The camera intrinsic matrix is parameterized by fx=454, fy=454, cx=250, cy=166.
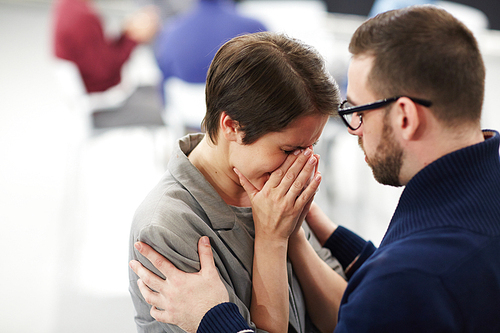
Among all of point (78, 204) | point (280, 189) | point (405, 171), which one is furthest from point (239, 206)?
point (78, 204)

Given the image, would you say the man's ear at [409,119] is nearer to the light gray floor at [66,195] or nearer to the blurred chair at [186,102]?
the light gray floor at [66,195]

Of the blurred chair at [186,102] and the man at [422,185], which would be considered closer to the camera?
the man at [422,185]

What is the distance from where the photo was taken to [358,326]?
0.89 m

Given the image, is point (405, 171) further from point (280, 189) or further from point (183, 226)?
point (183, 226)

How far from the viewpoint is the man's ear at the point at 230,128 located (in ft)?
3.65

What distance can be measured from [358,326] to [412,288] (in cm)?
13

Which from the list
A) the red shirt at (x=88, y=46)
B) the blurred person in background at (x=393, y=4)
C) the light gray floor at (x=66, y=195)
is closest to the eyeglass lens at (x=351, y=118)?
the light gray floor at (x=66, y=195)

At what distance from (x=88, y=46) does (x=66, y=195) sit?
1.14 metres

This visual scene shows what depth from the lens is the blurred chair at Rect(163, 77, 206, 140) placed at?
2.86m

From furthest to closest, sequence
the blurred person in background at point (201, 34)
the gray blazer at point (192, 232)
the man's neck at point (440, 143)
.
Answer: the blurred person in background at point (201, 34) < the gray blazer at point (192, 232) < the man's neck at point (440, 143)

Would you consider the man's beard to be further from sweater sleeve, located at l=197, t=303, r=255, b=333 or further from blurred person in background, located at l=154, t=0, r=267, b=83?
blurred person in background, located at l=154, t=0, r=267, b=83

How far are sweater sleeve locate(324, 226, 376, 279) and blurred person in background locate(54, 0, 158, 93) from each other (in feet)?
8.90

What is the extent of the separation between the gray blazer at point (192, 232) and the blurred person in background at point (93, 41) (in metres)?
2.57

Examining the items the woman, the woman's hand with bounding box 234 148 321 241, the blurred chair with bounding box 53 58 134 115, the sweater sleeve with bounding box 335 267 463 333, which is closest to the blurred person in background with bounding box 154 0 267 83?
the blurred chair with bounding box 53 58 134 115
